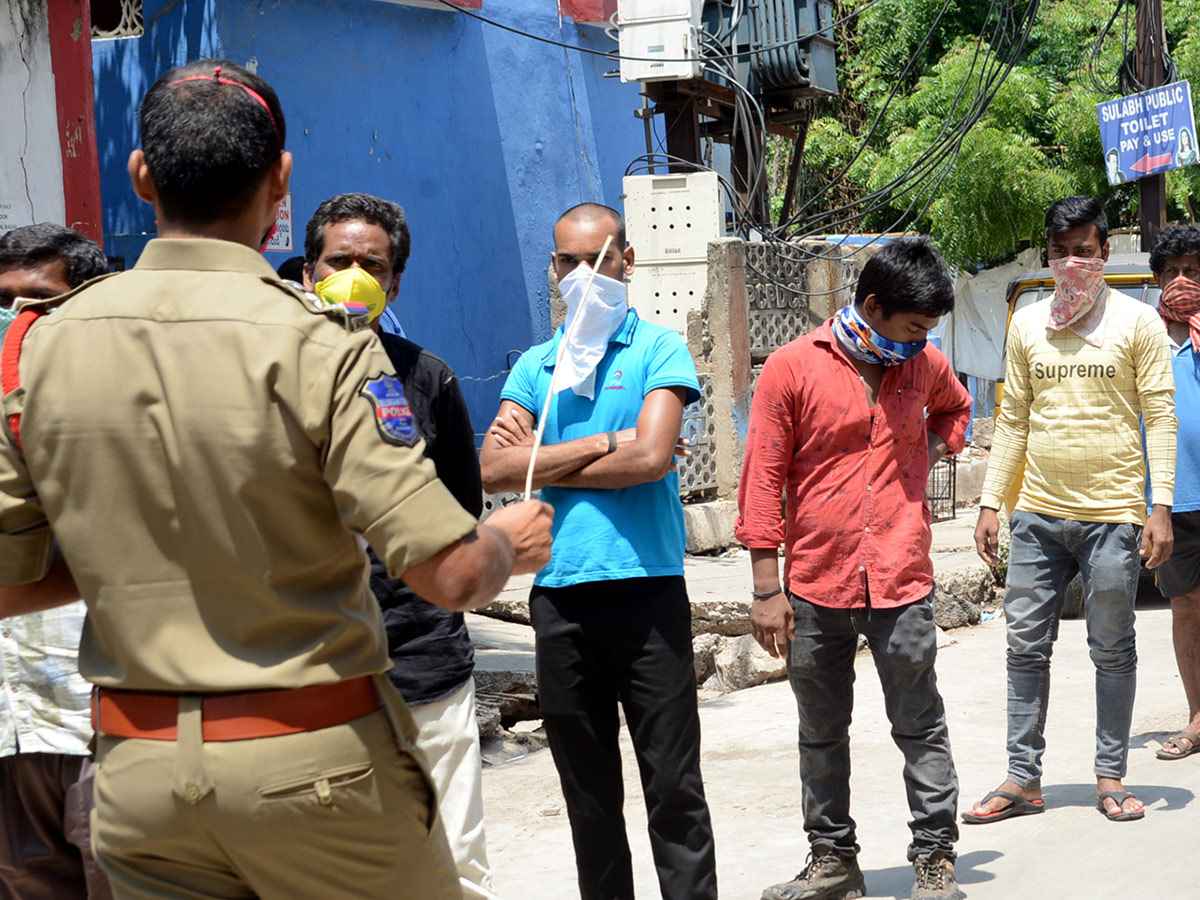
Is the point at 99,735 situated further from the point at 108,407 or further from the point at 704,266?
the point at 704,266

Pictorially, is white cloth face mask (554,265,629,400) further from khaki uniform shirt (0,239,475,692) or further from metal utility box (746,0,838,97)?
metal utility box (746,0,838,97)

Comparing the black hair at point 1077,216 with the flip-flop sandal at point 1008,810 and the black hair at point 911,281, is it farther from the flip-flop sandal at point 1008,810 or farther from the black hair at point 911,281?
the flip-flop sandal at point 1008,810

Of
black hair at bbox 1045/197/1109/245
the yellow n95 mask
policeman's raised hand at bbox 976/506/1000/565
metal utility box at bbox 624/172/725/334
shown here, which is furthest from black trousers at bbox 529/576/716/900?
metal utility box at bbox 624/172/725/334

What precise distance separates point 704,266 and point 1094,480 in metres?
Answer: 7.20

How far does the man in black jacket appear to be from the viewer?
126 inches

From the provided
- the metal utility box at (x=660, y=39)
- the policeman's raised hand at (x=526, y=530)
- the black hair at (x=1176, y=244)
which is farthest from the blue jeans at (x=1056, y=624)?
the metal utility box at (x=660, y=39)

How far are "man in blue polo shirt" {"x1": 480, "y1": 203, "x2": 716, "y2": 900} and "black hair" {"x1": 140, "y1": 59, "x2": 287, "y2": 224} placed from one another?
1569mm

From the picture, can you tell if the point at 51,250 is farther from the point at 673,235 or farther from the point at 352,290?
the point at 673,235

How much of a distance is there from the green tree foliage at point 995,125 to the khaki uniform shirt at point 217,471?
14326mm

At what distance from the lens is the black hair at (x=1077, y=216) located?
16.8 feet

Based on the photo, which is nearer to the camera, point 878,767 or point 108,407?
point 108,407

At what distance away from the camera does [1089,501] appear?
497 centimetres

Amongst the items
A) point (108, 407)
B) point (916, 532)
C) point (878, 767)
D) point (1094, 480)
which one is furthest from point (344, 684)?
point (878, 767)

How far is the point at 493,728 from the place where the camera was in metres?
6.32
